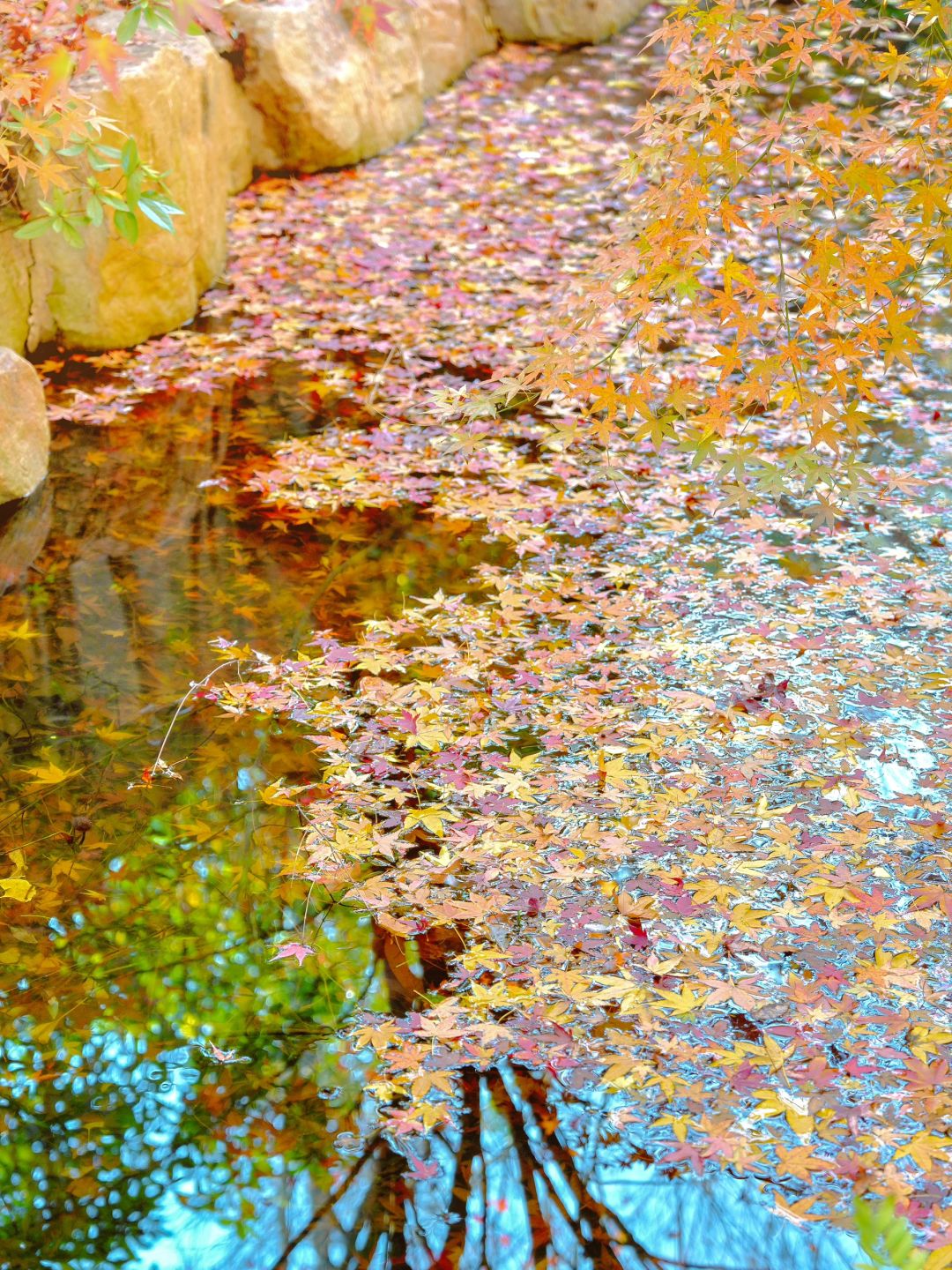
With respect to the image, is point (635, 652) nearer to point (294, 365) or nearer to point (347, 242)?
point (294, 365)

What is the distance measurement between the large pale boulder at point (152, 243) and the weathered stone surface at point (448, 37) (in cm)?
368

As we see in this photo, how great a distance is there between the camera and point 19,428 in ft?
15.8

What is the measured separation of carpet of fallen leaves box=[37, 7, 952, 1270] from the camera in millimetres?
2596

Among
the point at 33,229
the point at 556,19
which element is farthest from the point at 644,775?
the point at 556,19

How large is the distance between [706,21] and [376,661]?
2.16m

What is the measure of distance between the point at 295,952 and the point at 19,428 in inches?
114

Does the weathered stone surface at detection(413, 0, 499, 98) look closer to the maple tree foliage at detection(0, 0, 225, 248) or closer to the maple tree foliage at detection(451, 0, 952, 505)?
the maple tree foliage at detection(0, 0, 225, 248)

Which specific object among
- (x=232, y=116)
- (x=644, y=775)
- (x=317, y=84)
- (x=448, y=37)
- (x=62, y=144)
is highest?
(x=448, y=37)

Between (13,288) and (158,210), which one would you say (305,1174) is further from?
(13,288)

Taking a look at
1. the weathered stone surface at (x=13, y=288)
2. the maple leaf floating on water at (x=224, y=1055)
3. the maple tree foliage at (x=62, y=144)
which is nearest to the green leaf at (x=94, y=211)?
the maple tree foliage at (x=62, y=144)

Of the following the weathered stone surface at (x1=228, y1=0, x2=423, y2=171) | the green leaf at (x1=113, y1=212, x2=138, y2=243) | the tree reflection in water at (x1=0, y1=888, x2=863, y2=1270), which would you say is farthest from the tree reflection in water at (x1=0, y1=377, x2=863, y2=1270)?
the weathered stone surface at (x1=228, y1=0, x2=423, y2=171)

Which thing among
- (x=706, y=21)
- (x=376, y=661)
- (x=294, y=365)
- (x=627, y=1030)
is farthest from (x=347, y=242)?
(x=627, y=1030)

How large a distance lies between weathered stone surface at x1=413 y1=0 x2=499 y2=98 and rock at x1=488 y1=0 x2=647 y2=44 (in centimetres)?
22

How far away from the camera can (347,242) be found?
748cm
